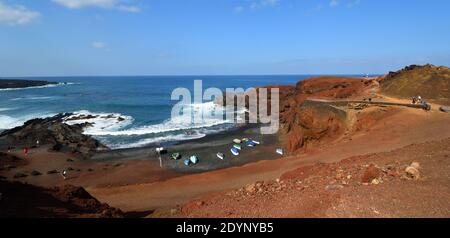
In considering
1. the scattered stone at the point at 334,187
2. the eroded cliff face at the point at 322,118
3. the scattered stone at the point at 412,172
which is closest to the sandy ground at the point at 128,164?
the eroded cliff face at the point at 322,118

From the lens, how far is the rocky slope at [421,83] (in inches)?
1380

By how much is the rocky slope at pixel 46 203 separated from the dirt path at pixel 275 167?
5651mm

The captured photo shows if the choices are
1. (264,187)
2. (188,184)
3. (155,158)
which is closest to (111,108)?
Answer: (155,158)

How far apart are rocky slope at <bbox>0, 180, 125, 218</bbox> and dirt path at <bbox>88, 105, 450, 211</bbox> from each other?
565 cm

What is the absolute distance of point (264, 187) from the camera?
12.7 metres

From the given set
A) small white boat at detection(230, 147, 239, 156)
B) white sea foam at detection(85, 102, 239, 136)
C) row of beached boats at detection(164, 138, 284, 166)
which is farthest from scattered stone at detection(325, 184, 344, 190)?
white sea foam at detection(85, 102, 239, 136)

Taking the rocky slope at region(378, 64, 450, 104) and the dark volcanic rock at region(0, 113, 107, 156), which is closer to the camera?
the rocky slope at region(378, 64, 450, 104)

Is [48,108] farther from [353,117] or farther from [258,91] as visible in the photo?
[353,117]

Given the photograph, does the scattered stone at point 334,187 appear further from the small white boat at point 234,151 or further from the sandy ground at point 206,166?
the small white boat at point 234,151

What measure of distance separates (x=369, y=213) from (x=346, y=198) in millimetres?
941

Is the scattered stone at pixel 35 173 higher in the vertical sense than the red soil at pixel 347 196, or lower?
lower

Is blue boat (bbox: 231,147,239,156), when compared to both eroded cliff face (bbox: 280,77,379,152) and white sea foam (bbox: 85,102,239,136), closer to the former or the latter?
eroded cliff face (bbox: 280,77,379,152)

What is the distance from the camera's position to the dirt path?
21.5 m
